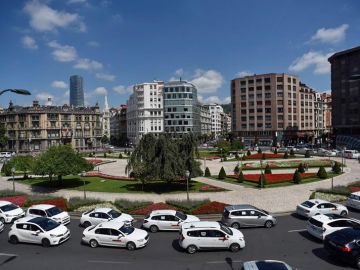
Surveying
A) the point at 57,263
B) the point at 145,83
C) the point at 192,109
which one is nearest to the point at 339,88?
the point at 192,109

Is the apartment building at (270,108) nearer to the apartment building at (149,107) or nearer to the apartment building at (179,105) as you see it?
the apartment building at (179,105)

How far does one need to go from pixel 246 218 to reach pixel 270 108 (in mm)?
101110

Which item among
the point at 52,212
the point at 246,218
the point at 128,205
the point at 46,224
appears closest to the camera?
the point at 46,224

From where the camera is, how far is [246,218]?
78.4 feet

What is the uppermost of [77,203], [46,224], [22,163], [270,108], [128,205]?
[270,108]

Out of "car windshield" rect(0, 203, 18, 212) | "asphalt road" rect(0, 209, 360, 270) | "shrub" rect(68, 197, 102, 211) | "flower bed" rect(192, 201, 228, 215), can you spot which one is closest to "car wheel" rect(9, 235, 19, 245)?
"asphalt road" rect(0, 209, 360, 270)

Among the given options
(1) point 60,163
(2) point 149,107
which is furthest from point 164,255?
(2) point 149,107

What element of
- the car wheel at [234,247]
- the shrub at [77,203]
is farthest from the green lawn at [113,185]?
the car wheel at [234,247]

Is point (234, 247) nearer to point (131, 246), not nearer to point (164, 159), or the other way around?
point (131, 246)

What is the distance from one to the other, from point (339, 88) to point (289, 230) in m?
85.4

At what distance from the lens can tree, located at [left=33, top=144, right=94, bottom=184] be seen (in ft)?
133

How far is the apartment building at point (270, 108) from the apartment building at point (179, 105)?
1721 centimetres

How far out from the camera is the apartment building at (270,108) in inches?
4668

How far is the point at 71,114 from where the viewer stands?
391 feet
